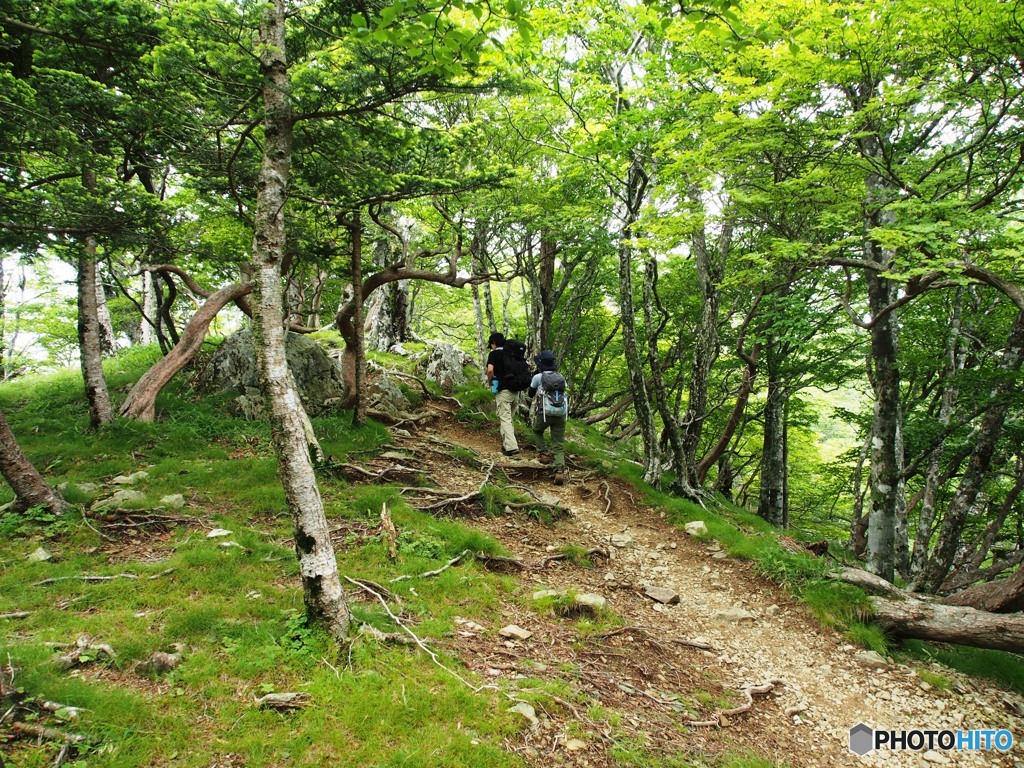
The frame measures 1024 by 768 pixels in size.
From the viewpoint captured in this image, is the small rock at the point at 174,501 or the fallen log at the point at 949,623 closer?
the fallen log at the point at 949,623

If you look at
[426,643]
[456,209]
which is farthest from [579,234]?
[426,643]

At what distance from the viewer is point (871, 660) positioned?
569cm

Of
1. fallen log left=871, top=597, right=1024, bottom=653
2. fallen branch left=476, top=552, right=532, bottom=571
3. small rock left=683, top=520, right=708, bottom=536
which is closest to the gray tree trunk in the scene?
small rock left=683, top=520, right=708, bottom=536

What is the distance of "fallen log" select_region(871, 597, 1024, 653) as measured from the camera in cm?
535

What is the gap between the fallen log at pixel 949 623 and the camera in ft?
17.5

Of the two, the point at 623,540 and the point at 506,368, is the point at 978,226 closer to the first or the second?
the point at 623,540

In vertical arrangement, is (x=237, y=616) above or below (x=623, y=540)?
above

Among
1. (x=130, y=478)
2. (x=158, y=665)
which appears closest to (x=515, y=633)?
(x=158, y=665)

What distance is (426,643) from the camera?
4.63 metres

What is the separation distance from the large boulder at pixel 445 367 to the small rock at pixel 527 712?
41.0ft

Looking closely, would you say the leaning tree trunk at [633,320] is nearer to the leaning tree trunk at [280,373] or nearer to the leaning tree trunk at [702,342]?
the leaning tree trunk at [702,342]

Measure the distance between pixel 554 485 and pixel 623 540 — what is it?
239 cm

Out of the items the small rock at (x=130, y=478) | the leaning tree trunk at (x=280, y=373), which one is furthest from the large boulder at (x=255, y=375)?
the leaning tree trunk at (x=280, y=373)

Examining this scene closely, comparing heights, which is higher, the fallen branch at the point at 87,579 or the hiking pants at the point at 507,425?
the hiking pants at the point at 507,425
